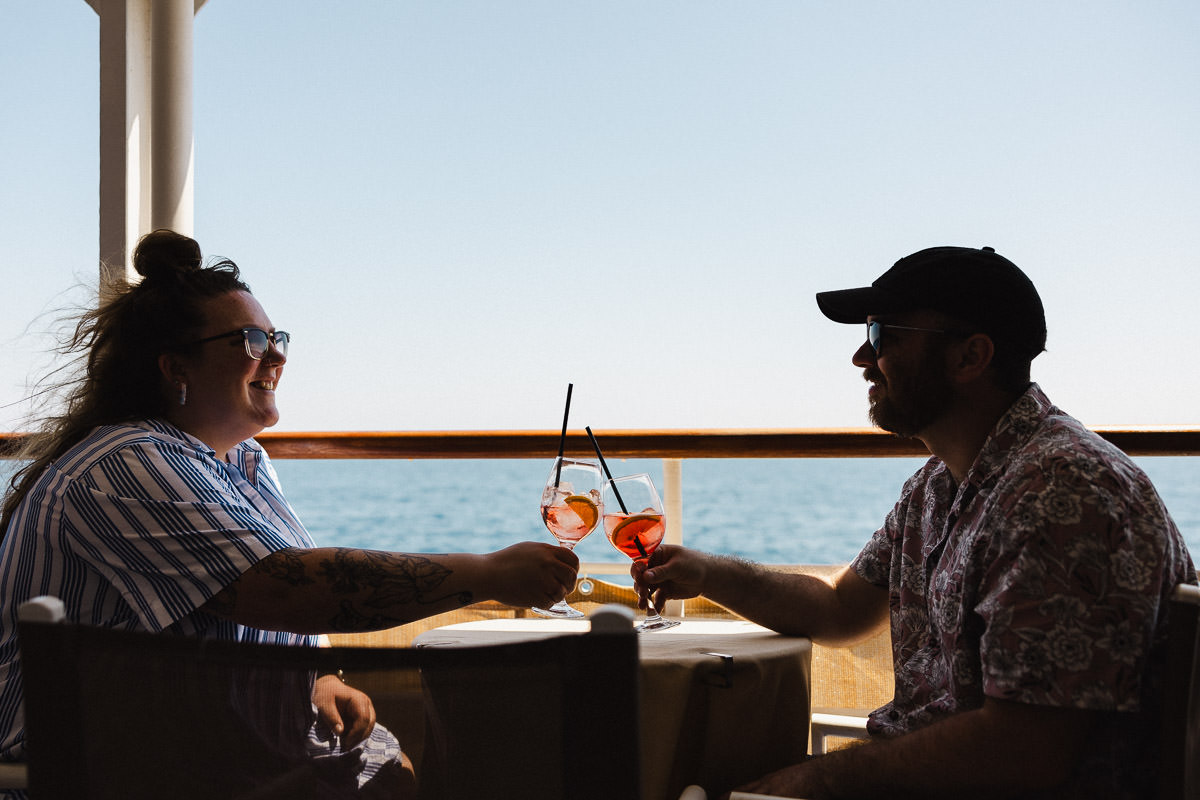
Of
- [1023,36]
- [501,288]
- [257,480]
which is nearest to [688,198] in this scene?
[501,288]

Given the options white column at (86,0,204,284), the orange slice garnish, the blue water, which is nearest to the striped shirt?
the orange slice garnish

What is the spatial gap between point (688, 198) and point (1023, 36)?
10965 millimetres

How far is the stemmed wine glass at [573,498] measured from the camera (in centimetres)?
173

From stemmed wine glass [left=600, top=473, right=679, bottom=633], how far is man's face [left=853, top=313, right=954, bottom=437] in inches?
18.4

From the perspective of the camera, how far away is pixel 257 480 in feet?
6.37

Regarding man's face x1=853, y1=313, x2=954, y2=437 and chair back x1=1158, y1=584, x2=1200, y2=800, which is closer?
chair back x1=1158, y1=584, x2=1200, y2=800

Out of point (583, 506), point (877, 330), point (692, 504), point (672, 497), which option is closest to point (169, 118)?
point (672, 497)

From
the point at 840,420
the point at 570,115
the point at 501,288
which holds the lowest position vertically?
the point at 840,420

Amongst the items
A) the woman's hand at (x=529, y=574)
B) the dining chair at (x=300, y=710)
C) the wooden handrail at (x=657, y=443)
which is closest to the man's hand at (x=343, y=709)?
the dining chair at (x=300, y=710)

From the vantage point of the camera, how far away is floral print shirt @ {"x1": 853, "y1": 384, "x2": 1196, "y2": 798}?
1183 mm

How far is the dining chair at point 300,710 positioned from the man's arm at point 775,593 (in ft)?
3.30

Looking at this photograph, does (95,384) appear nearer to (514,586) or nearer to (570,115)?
(514,586)

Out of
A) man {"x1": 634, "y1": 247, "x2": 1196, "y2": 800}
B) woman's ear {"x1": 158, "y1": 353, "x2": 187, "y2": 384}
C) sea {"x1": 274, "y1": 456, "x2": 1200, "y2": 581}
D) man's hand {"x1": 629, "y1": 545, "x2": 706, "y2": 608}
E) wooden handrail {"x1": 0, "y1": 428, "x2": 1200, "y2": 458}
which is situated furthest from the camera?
sea {"x1": 274, "y1": 456, "x2": 1200, "y2": 581}

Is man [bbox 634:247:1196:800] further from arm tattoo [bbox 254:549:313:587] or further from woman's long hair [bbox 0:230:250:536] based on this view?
woman's long hair [bbox 0:230:250:536]
